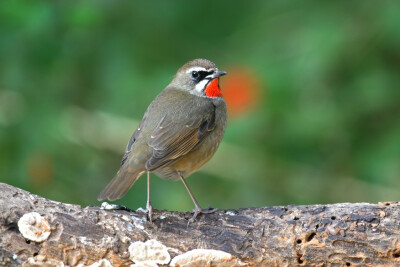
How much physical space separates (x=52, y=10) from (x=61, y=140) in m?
1.32

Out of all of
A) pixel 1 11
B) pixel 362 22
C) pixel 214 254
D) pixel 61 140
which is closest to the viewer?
pixel 214 254

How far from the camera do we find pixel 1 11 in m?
6.75

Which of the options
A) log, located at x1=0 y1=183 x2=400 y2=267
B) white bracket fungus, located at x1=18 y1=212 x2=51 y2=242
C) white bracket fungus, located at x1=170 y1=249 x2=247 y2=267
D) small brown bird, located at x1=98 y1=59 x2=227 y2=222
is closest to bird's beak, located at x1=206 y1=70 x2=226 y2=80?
small brown bird, located at x1=98 y1=59 x2=227 y2=222

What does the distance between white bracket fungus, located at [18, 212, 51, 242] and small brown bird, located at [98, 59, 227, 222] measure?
3.66 feet

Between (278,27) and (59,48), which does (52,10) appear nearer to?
(59,48)

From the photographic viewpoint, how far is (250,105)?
7.23 meters

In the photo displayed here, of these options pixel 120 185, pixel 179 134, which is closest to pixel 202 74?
pixel 179 134

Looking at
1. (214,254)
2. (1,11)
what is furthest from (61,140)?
(214,254)

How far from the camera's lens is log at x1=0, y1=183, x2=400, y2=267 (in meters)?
4.34

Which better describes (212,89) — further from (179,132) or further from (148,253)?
(148,253)

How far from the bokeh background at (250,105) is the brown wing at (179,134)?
3.31 ft

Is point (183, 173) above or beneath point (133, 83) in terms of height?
beneath

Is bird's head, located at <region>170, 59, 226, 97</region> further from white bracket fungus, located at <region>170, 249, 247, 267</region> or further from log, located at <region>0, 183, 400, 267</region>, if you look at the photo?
white bracket fungus, located at <region>170, 249, 247, 267</region>

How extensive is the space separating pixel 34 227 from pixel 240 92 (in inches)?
134
